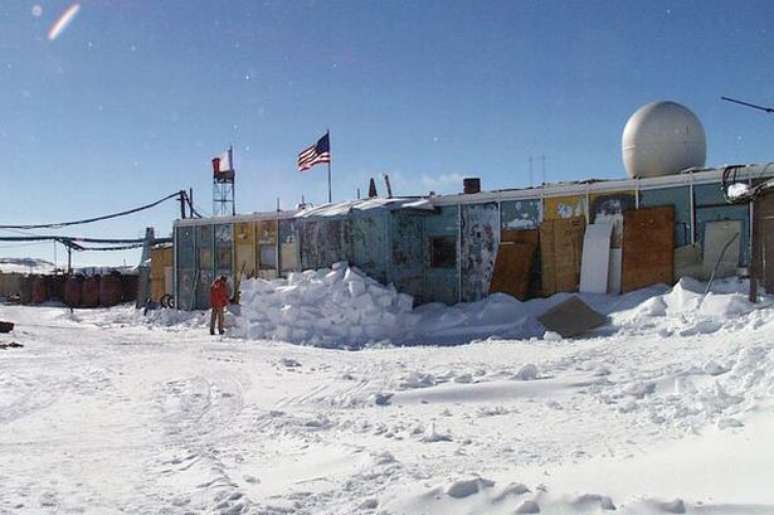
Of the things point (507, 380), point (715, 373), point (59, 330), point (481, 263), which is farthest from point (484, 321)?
point (59, 330)

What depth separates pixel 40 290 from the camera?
143ft

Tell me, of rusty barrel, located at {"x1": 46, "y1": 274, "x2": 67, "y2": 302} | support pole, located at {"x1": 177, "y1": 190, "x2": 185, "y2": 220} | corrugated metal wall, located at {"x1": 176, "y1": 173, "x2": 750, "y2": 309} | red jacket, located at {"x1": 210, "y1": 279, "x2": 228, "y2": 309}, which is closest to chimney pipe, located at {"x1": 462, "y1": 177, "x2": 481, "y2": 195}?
corrugated metal wall, located at {"x1": 176, "y1": 173, "x2": 750, "y2": 309}

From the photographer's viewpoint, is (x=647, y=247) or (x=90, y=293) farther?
(x=90, y=293)

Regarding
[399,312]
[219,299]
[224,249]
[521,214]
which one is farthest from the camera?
[224,249]

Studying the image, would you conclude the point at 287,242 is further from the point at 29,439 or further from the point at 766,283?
the point at 29,439

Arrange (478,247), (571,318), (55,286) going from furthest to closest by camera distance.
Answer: (55,286)
(478,247)
(571,318)

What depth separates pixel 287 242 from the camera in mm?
22906

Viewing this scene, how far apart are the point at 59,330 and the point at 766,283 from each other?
20.1 meters

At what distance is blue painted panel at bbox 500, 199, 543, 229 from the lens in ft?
60.7

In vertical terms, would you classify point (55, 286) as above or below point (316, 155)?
below

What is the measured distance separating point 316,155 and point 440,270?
7981 millimetres

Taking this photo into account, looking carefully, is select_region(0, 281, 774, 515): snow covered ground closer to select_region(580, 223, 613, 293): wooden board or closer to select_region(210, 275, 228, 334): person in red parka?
select_region(580, 223, 613, 293): wooden board

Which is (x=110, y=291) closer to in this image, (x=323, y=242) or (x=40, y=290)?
(x=40, y=290)

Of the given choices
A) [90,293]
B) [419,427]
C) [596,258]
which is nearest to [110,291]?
[90,293]
